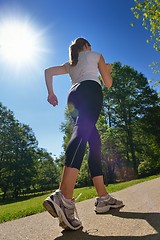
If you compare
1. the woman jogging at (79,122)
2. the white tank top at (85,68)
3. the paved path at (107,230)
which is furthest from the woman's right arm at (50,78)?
the paved path at (107,230)

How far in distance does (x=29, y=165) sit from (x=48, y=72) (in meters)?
41.5

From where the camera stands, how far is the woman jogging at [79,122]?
6.22 ft

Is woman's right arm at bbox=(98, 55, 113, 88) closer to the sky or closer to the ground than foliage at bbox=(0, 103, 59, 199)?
closer to the ground

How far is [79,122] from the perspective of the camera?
224 cm

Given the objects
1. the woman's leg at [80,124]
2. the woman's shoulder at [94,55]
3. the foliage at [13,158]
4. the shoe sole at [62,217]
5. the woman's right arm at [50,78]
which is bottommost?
the shoe sole at [62,217]

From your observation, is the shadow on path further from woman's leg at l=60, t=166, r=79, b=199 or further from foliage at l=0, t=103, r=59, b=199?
foliage at l=0, t=103, r=59, b=199

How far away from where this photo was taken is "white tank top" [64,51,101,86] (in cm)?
249

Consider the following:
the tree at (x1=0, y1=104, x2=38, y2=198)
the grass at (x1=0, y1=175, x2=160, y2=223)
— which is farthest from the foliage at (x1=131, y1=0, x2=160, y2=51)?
the tree at (x1=0, y1=104, x2=38, y2=198)

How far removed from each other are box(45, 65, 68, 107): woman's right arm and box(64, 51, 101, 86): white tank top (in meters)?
0.11

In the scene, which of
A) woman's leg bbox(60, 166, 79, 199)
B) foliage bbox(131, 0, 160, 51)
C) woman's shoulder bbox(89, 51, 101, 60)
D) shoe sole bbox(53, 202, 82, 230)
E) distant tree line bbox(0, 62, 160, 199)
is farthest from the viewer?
distant tree line bbox(0, 62, 160, 199)

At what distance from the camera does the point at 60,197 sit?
1.91 m

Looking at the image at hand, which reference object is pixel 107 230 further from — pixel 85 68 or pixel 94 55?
pixel 94 55

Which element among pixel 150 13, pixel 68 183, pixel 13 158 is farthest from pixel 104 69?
pixel 13 158

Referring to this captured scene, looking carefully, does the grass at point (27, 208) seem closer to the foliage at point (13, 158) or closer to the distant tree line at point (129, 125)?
the distant tree line at point (129, 125)
